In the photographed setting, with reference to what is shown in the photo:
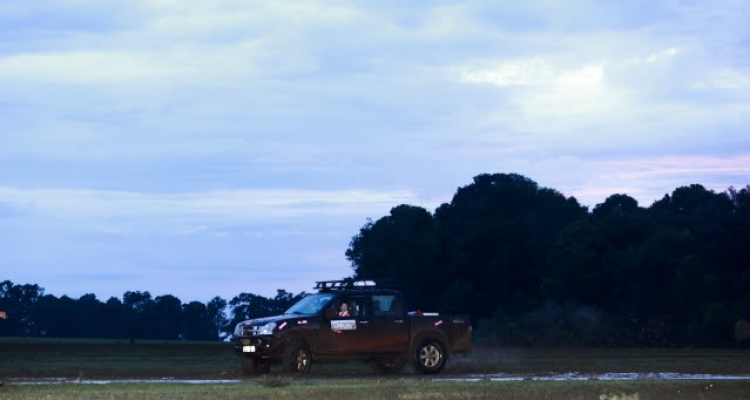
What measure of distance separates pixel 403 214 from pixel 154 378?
7979 centimetres

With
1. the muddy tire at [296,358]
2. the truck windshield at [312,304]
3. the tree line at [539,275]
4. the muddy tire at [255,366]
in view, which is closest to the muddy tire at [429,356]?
the truck windshield at [312,304]

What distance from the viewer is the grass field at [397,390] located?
1781 cm

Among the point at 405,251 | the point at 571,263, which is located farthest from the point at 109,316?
Answer: the point at 571,263

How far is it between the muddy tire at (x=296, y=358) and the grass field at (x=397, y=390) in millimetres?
4432

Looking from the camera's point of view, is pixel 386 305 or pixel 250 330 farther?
pixel 386 305

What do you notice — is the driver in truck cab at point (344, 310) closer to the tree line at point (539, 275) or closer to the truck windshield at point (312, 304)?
the truck windshield at point (312, 304)

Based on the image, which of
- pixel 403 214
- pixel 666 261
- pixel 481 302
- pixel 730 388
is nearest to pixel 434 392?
pixel 730 388

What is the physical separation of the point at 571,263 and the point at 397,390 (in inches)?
2061

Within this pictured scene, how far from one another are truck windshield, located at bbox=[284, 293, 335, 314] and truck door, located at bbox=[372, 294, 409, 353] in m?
1.17

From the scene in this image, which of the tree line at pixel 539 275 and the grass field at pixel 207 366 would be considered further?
the tree line at pixel 539 275

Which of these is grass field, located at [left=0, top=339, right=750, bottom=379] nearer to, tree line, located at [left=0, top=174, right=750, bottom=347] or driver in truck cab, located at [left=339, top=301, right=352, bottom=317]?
driver in truck cab, located at [left=339, top=301, right=352, bottom=317]

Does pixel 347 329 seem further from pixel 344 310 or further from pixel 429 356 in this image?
pixel 429 356

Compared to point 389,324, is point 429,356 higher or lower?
lower

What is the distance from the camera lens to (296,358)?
83.3 ft
